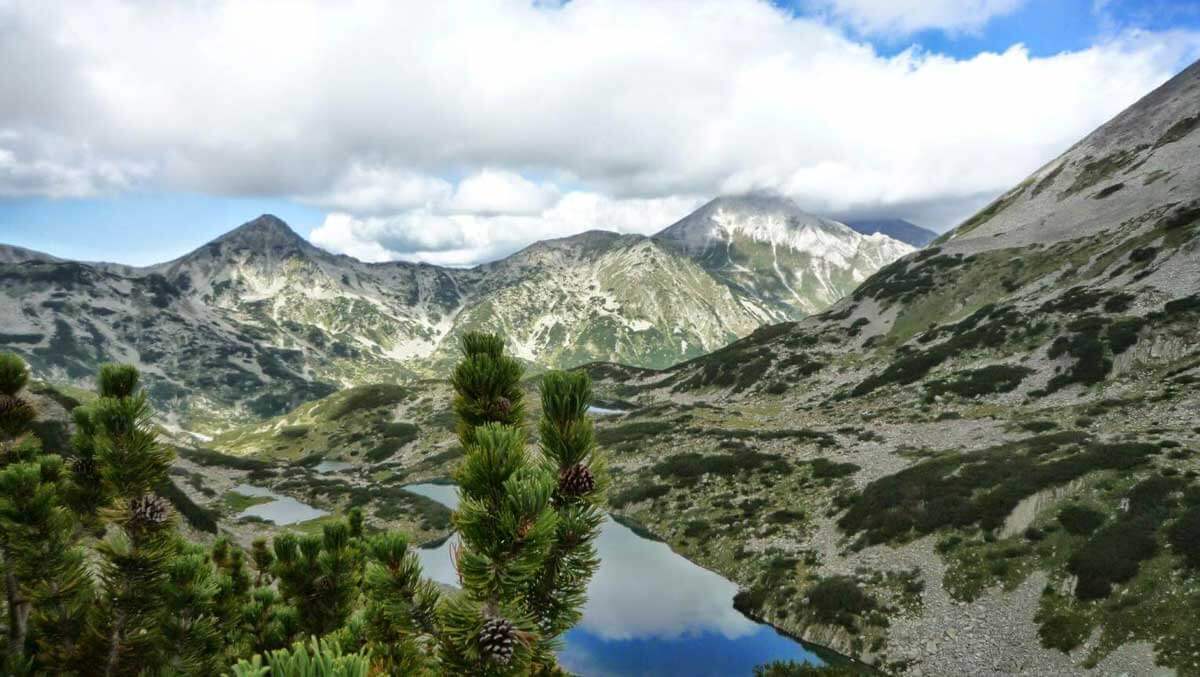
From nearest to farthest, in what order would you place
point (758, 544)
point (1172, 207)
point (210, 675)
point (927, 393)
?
1. point (210, 675)
2. point (758, 544)
3. point (927, 393)
4. point (1172, 207)

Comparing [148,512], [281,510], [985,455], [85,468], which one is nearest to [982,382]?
[985,455]

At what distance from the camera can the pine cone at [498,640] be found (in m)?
3.30

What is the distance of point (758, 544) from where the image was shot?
39.2 metres

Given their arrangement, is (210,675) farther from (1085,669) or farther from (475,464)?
(1085,669)

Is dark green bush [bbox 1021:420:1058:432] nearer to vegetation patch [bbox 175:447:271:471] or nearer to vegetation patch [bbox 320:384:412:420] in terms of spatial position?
vegetation patch [bbox 175:447:271:471]

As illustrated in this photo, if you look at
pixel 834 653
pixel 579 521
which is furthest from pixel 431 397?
pixel 579 521

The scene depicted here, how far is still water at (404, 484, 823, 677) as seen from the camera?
30.4 metres

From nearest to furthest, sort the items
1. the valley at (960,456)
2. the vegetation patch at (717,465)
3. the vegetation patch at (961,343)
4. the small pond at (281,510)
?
the valley at (960,456)
the vegetation patch at (717,465)
the small pond at (281,510)
the vegetation patch at (961,343)

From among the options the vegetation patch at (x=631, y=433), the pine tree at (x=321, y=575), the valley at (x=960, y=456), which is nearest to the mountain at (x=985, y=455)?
the valley at (x=960, y=456)

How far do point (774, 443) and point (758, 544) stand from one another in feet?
62.5

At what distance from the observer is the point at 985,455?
39.0 metres

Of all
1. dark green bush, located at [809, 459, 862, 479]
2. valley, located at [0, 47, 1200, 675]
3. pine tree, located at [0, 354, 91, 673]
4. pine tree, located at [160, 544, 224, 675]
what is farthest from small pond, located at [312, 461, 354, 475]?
pine tree, located at [160, 544, 224, 675]

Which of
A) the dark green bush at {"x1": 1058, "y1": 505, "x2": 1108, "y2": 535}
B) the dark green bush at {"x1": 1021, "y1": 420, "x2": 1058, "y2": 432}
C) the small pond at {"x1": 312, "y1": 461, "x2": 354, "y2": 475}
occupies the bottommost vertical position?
the small pond at {"x1": 312, "y1": 461, "x2": 354, "y2": 475}

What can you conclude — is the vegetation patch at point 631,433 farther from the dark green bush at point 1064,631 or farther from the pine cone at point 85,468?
the pine cone at point 85,468
